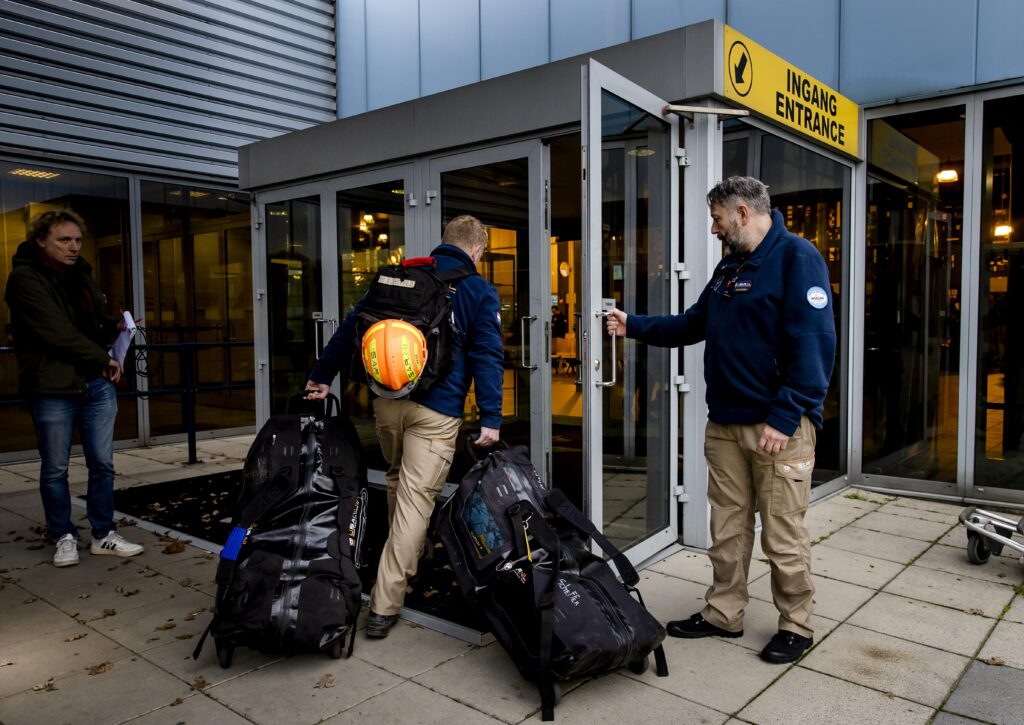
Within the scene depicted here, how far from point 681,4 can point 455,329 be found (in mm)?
4401

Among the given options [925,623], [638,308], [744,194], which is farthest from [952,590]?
[744,194]

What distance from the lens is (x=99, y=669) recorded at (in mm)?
3145

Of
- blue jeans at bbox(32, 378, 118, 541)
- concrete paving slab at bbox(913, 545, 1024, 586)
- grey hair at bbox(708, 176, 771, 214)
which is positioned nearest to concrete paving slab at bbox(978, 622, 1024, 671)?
concrete paving slab at bbox(913, 545, 1024, 586)

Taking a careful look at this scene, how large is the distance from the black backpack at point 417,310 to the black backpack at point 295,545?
42cm

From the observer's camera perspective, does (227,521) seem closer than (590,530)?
No

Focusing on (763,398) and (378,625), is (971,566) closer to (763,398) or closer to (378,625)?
(763,398)

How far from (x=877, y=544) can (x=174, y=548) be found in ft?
14.0

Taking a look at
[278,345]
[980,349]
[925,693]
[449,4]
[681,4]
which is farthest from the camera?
[449,4]

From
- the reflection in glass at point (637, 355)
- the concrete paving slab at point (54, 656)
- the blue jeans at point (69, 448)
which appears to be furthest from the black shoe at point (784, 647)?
the blue jeans at point (69, 448)

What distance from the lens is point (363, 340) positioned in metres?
3.34

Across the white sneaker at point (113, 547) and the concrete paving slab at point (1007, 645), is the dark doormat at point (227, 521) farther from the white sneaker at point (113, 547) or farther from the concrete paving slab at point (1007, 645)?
the concrete paving slab at point (1007, 645)

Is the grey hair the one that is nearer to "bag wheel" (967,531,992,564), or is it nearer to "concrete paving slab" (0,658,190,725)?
"bag wheel" (967,531,992,564)

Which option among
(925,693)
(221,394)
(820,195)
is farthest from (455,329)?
(221,394)

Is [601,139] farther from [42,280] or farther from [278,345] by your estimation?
[278,345]
